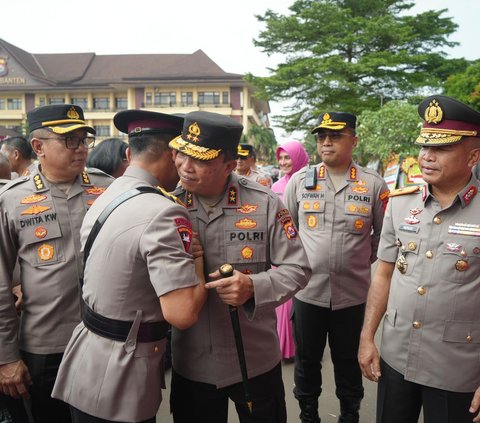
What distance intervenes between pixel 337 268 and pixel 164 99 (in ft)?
133

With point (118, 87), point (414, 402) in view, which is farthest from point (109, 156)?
point (118, 87)

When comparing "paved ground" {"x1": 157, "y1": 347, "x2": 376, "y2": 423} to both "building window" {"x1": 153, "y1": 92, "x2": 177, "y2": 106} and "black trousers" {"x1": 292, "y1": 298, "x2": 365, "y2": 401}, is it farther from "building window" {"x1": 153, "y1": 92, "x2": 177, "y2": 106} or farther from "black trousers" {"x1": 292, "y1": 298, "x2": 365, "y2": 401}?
"building window" {"x1": 153, "y1": 92, "x2": 177, "y2": 106}

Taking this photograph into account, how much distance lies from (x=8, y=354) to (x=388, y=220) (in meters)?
2.03

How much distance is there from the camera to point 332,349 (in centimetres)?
301

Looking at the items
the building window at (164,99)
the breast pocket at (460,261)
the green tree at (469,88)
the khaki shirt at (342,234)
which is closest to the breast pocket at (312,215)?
the khaki shirt at (342,234)

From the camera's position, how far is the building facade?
133ft

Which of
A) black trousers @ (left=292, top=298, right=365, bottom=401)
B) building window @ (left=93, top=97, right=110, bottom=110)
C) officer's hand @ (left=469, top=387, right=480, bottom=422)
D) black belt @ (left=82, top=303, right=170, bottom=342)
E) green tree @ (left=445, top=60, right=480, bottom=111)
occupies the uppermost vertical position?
building window @ (left=93, top=97, right=110, bottom=110)

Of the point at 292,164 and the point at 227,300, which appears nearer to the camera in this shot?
the point at 227,300

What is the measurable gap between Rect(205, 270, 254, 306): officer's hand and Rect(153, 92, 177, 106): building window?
135 ft

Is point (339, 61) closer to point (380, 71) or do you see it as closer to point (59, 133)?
point (380, 71)

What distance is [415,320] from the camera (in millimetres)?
1957

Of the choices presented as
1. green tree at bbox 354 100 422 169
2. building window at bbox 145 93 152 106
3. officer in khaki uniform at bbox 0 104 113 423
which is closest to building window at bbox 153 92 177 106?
building window at bbox 145 93 152 106

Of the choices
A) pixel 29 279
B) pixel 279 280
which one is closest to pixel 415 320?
pixel 279 280

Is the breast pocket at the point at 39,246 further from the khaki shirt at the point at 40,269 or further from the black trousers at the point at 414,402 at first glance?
the black trousers at the point at 414,402
